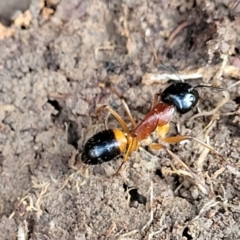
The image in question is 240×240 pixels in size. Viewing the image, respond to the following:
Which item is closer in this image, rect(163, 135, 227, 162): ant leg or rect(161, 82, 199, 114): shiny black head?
rect(163, 135, 227, 162): ant leg

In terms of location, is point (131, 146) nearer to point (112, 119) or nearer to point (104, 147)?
point (104, 147)

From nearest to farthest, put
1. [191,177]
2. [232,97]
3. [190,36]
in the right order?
[191,177] → [232,97] → [190,36]

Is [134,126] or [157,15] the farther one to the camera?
[157,15]

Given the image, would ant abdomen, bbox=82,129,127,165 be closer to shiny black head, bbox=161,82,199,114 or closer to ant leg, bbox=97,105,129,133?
ant leg, bbox=97,105,129,133

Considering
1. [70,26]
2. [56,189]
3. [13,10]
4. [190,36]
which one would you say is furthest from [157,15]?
[56,189]

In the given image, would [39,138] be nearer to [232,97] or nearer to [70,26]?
[70,26]

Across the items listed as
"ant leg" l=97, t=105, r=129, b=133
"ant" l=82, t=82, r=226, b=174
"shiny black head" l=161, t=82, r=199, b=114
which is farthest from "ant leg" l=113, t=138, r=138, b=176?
"shiny black head" l=161, t=82, r=199, b=114

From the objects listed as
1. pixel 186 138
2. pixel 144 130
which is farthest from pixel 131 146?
pixel 186 138
